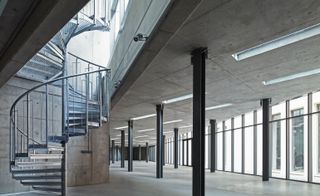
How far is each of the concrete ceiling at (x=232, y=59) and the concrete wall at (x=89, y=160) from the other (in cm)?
200

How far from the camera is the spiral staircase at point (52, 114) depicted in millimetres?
9328

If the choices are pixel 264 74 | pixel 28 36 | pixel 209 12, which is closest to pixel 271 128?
pixel 264 74

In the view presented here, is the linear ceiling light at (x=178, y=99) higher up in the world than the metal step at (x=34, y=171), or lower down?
higher up

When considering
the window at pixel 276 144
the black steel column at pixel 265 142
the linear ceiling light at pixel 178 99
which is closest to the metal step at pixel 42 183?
the linear ceiling light at pixel 178 99

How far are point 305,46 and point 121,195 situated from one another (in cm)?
611

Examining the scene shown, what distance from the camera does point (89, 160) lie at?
1426cm

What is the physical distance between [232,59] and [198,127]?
2142 millimetres

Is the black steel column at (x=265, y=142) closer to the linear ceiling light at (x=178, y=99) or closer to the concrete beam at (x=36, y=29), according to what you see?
the linear ceiling light at (x=178, y=99)

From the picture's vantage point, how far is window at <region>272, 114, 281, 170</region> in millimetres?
18562

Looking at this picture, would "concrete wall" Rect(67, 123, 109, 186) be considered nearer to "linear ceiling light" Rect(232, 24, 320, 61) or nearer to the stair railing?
the stair railing

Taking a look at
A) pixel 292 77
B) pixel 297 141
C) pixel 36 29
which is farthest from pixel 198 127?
pixel 297 141

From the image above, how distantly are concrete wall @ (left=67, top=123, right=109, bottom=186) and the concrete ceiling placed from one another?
2.00 meters

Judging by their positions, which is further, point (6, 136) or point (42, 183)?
point (6, 136)

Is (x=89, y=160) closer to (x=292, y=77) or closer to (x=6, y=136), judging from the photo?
(x=6, y=136)
